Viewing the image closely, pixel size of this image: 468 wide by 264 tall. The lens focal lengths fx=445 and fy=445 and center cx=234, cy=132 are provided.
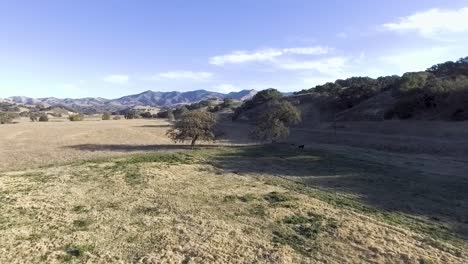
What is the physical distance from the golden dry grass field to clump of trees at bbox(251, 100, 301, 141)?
1514 centimetres

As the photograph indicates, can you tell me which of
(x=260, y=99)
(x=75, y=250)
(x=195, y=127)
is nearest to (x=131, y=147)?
(x=195, y=127)

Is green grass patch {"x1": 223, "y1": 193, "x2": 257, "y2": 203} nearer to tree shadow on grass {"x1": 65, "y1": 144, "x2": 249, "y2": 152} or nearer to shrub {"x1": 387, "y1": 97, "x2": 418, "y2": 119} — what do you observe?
tree shadow on grass {"x1": 65, "y1": 144, "x2": 249, "y2": 152}

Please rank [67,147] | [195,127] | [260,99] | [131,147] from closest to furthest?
1. [67,147]
2. [131,147]
3. [195,127]
4. [260,99]

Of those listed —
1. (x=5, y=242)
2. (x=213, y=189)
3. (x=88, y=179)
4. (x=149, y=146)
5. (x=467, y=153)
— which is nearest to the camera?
(x=5, y=242)

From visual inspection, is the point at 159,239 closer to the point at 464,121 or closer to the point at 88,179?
the point at 88,179

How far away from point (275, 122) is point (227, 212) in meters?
30.0

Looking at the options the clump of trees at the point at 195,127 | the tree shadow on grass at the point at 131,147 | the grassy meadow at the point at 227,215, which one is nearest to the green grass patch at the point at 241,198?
the grassy meadow at the point at 227,215

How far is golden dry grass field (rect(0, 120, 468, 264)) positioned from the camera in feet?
43.4

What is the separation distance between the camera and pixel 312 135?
57.6 m

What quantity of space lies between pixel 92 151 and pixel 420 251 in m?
30.3

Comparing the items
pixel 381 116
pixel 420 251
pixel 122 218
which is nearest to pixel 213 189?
pixel 122 218

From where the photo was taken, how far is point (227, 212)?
1755 centimetres

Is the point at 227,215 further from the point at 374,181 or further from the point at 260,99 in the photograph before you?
the point at 260,99

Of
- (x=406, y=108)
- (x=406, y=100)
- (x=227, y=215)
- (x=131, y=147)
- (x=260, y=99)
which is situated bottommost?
(x=227, y=215)
